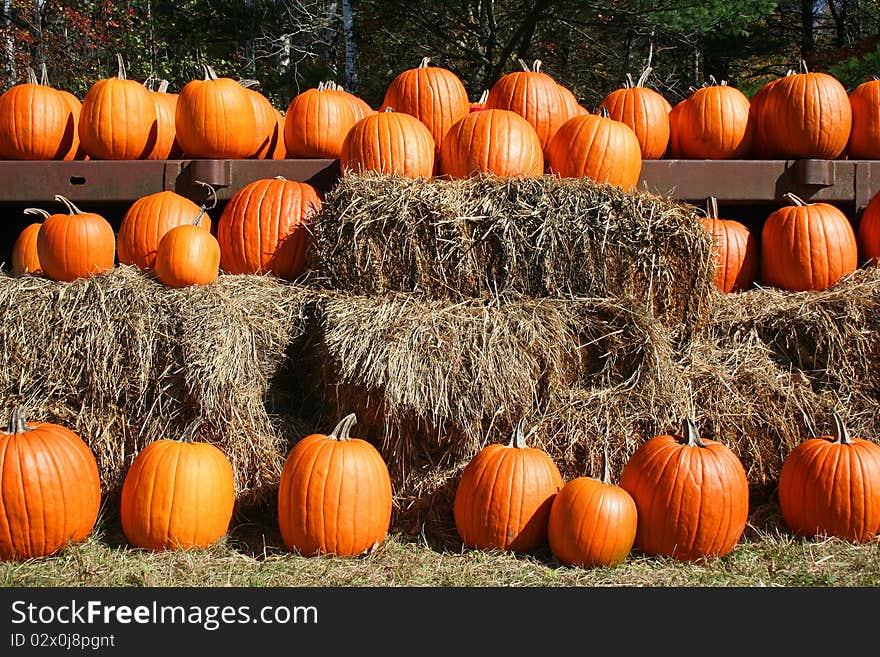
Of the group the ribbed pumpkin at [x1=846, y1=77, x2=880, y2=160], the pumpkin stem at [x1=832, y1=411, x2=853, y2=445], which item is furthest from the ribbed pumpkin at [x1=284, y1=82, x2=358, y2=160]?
the pumpkin stem at [x1=832, y1=411, x2=853, y2=445]

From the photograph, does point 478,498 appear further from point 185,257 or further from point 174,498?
point 185,257

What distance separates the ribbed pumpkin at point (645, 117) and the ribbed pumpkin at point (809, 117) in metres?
0.59

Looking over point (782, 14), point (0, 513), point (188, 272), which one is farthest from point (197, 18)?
point (782, 14)

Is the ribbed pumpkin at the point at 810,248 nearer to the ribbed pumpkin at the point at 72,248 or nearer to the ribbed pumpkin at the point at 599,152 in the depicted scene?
the ribbed pumpkin at the point at 599,152

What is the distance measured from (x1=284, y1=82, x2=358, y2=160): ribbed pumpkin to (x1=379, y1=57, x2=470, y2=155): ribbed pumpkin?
0.82 feet

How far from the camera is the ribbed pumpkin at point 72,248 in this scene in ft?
12.7

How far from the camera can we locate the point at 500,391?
348 cm

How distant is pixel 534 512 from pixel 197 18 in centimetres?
1020

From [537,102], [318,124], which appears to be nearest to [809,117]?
[537,102]

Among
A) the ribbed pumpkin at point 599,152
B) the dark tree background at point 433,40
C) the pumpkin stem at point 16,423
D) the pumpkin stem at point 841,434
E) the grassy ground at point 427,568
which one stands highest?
the dark tree background at point 433,40

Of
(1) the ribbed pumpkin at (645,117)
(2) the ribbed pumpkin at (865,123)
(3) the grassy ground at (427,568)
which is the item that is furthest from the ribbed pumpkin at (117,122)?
(2) the ribbed pumpkin at (865,123)

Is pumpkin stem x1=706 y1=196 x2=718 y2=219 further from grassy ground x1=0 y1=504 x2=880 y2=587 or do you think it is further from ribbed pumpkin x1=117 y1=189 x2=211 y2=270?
ribbed pumpkin x1=117 y1=189 x2=211 y2=270

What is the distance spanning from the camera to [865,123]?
15.5 ft

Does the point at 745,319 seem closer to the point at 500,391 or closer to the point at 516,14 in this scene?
the point at 500,391
